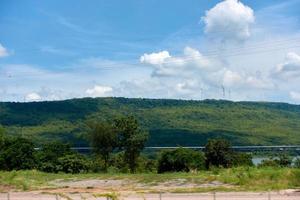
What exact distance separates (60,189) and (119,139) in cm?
2914

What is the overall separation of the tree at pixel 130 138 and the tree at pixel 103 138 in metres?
0.90

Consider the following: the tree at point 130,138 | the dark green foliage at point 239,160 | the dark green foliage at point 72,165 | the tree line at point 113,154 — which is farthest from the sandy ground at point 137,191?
the tree at point 130,138

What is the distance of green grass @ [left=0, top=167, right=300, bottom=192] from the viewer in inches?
1453

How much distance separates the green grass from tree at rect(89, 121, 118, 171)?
71.7 ft

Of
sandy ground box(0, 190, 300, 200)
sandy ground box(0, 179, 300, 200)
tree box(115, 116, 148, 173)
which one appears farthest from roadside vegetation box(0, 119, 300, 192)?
sandy ground box(0, 190, 300, 200)

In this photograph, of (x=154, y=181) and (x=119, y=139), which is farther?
(x=119, y=139)

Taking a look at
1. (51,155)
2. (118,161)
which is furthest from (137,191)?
(118,161)

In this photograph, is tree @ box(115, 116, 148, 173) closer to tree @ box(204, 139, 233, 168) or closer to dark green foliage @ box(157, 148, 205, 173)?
dark green foliage @ box(157, 148, 205, 173)

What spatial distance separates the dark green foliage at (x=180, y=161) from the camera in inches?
2231

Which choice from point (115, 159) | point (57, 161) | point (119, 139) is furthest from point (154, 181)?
point (115, 159)

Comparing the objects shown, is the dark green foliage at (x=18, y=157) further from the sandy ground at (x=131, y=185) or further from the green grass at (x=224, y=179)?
the sandy ground at (x=131, y=185)

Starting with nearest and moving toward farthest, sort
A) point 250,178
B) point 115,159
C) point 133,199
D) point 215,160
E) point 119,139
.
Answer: point 133,199 → point 250,178 → point 215,160 → point 119,139 → point 115,159

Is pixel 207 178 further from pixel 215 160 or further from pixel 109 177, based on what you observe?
pixel 215 160

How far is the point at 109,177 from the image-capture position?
43.9 m
